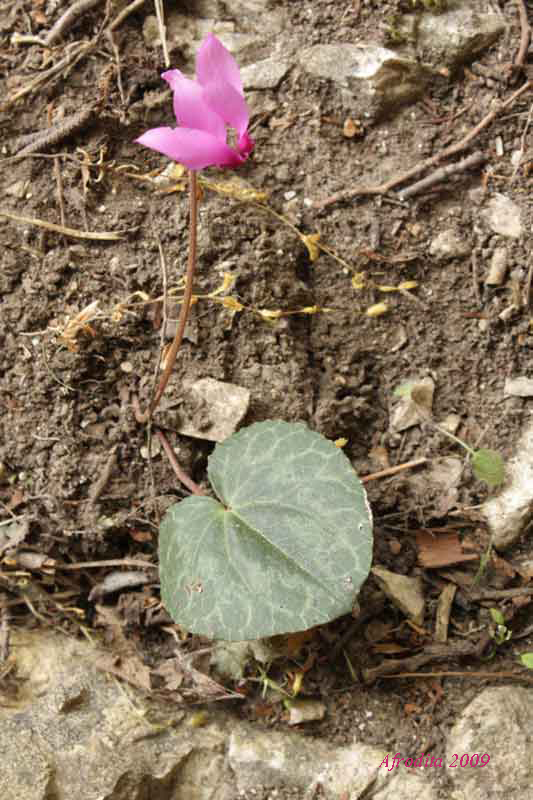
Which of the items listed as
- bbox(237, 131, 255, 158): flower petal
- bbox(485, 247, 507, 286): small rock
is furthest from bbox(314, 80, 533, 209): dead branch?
bbox(237, 131, 255, 158): flower petal

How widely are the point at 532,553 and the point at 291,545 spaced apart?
0.52 meters

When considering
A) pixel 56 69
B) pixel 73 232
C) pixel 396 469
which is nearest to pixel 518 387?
pixel 396 469

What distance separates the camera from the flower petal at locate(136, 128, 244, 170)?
44.5 inches

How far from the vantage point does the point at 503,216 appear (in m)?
1.59

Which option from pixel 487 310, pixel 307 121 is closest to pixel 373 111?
pixel 307 121

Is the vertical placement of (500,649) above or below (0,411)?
below

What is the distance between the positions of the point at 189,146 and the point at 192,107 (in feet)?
0.25

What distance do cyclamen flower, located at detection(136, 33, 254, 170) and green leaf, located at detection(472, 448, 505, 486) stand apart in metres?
0.71

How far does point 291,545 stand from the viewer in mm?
1259

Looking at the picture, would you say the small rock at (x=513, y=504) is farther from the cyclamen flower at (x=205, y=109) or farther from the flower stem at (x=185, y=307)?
the cyclamen flower at (x=205, y=109)

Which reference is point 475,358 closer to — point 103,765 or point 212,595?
point 212,595

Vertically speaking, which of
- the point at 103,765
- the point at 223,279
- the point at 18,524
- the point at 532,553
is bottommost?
the point at 103,765

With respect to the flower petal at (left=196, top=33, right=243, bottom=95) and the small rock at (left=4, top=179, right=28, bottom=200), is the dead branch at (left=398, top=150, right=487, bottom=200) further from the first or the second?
the small rock at (left=4, top=179, right=28, bottom=200)

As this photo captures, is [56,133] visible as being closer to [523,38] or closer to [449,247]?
[449,247]
